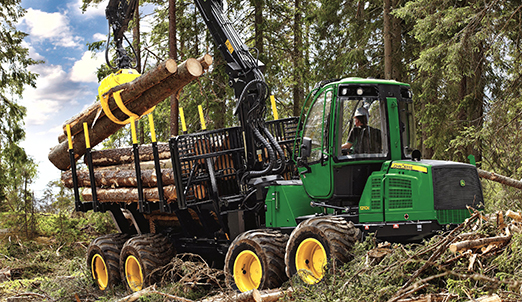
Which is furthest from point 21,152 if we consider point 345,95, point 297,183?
point 345,95

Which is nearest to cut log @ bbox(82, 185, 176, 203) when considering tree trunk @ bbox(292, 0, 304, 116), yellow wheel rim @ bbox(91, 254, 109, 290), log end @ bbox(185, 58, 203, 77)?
yellow wheel rim @ bbox(91, 254, 109, 290)

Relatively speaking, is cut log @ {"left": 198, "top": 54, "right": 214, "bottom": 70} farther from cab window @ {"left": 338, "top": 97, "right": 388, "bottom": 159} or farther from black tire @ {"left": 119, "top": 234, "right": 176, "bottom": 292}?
black tire @ {"left": 119, "top": 234, "right": 176, "bottom": 292}

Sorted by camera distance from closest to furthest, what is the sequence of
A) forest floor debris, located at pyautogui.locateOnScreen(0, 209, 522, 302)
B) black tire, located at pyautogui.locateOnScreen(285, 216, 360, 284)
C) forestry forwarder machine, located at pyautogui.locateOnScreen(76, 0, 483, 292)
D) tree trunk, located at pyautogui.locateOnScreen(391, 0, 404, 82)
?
forest floor debris, located at pyautogui.locateOnScreen(0, 209, 522, 302) → black tire, located at pyautogui.locateOnScreen(285, 216, 360, 284) → forestry forwarder machine, located at pyautogui.locateOnScreen(76, 0, 483, 292) → tree trunk, located at pyautogui.locateOnScreen(391, 0, 404, 82)

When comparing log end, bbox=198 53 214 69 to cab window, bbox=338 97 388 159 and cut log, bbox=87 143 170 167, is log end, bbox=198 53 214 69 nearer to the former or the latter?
cut log, bbox=87 143 170 167

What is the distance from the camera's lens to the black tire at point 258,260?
657 cm

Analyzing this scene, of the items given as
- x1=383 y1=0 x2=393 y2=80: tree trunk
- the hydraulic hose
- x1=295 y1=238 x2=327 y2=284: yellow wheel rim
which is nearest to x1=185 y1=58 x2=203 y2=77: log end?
the hydraulic hose

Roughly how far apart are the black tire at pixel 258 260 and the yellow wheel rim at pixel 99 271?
4107 mm

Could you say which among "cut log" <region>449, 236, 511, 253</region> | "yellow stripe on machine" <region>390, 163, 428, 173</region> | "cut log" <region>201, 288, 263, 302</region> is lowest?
"cut log" <region>201, 288, 263, 302</region>

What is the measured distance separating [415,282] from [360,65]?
11977 millimetres

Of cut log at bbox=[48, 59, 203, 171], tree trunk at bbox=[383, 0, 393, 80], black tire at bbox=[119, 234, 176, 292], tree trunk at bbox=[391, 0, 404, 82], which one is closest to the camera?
cut log at bbox=[48, 59, 203, 171]

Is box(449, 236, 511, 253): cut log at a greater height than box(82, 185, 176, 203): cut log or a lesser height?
lesser

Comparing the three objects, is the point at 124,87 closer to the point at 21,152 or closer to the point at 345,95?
the point at 345,95

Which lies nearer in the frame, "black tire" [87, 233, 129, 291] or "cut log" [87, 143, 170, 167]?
"cut log" [87, 143, 170, 167]

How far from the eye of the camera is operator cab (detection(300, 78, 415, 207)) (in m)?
6.24
